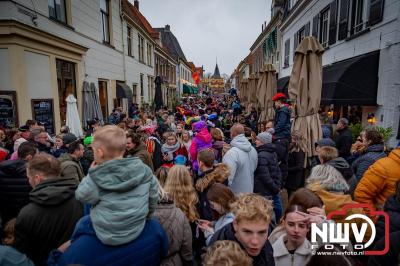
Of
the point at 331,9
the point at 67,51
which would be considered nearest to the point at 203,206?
the point at 67,51

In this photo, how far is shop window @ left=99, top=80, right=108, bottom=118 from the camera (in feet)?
37.7

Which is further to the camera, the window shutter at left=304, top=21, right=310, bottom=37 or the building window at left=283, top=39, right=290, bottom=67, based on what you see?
the building window at left=283, top=39, right=290, bottom=67

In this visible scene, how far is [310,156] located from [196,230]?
3181 millimetres

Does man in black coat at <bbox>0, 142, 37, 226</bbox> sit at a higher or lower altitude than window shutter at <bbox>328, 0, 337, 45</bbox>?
lower

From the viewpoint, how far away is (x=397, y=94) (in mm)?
5723

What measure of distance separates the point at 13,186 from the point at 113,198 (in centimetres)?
202

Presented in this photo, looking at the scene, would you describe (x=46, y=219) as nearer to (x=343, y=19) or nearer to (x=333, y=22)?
(x=343, y=19)

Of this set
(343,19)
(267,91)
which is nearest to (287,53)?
(343,19)

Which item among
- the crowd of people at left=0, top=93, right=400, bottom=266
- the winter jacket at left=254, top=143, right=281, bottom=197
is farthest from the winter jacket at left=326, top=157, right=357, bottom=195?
the winter jacket at left=254, top=143, right=281, bottom=197

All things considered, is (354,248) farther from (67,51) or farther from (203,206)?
(67,51)

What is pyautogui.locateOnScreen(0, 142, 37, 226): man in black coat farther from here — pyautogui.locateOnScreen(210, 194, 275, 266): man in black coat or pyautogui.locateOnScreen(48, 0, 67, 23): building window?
pyautogui.locateOnScreen(48, 0, 67, 23): building window

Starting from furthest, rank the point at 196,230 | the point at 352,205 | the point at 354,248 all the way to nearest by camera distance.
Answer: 1. the point at 196,230
2. the point at 352,205
3. the point at 354,248

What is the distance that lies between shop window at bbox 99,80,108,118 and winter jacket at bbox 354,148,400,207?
11.2m

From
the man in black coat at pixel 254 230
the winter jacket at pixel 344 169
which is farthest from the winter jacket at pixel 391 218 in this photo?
the winter jacket at pixel 344 169
